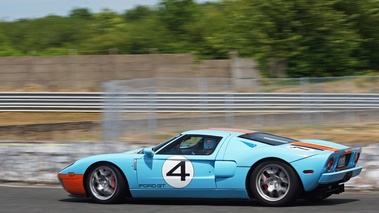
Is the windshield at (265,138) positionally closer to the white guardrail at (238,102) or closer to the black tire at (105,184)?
the black tire at (105,184)

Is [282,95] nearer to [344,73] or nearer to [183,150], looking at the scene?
[183,150]

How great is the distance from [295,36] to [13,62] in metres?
12.2

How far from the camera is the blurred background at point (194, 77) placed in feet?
47.7

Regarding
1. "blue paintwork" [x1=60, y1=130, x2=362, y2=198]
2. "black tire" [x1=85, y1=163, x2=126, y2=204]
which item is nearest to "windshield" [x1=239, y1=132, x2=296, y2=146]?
"blue paintwork" [x1=60, y1=130, x2=362, y2=198]

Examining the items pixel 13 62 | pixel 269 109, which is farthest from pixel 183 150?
pixel 13 62

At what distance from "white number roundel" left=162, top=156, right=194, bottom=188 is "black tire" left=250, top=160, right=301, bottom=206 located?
2.92 ft

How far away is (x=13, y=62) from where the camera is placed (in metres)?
29.9

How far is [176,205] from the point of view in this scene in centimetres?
933

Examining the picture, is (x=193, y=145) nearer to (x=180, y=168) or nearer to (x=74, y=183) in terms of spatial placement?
(x=180, y=168)

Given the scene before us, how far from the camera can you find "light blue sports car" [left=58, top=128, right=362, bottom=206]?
848cm

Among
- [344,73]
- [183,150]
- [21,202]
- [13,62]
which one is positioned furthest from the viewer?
[13,62]

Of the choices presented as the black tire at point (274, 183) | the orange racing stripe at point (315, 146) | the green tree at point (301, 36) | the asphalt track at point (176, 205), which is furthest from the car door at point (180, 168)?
the green tree at point (301, 36)

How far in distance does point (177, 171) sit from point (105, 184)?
1.15 metres

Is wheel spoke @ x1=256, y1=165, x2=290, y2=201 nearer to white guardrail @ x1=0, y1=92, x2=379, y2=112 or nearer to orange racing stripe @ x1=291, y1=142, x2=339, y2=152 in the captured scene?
orange racing stripe @ x1=291, y1=142, x2=339, y2=152
